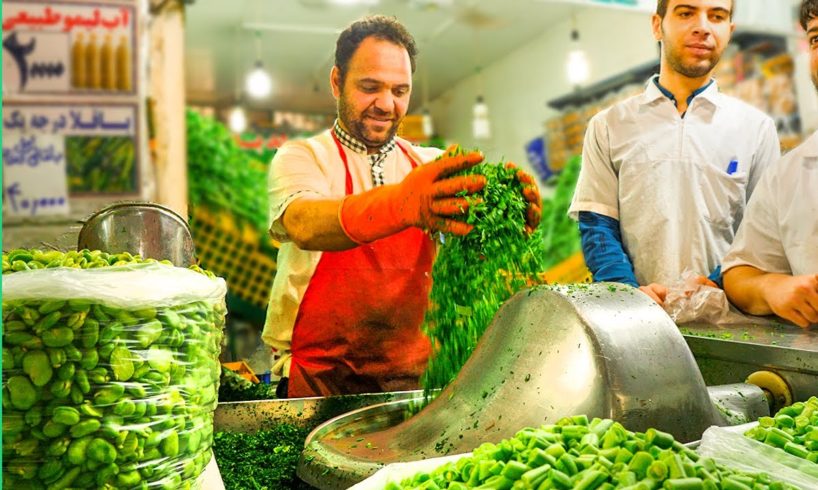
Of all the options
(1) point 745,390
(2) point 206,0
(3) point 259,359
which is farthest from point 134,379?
(2) point 206,0

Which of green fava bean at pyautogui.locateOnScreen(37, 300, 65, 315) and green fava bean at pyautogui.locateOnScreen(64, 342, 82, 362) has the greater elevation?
green fava bean at pyautogui.locateOnScreen(37, 300, 65, 315)

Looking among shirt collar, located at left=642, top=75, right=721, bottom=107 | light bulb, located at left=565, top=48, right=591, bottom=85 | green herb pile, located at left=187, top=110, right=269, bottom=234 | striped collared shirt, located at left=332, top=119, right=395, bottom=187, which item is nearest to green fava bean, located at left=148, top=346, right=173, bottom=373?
striped collared shirt, located at left=332, top=119, right=395, bottom=187

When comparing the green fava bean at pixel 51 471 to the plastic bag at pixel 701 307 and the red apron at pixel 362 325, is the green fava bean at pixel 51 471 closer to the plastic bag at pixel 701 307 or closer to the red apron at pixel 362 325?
the red apron at pixel 362 325

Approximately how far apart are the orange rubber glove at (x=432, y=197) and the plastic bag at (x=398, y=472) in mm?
691

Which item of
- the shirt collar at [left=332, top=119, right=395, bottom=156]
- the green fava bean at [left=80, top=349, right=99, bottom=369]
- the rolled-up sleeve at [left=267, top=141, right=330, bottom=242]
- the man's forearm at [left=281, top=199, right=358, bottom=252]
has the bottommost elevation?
the green fava bean at [left=80, top=349, right=99, bottom=369]

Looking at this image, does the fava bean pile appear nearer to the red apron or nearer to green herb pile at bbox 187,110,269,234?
the red apron

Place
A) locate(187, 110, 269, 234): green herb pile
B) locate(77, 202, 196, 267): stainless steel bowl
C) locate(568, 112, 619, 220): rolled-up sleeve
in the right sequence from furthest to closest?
locate(187, 110, 269, 234): green herb pile, locate(568, 112, 619, 220): rolled-up sleeve, locate(77, 202, 196, 267): stainless steel bowl

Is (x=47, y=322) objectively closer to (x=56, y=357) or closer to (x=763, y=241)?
(x=56, y=357)

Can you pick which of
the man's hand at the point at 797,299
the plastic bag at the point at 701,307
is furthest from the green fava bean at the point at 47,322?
the man's hand at the point at 797,299

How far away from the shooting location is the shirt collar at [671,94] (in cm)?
288

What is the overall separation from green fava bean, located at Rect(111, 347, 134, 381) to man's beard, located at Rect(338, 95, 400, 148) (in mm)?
1504

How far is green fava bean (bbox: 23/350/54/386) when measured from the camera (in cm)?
94

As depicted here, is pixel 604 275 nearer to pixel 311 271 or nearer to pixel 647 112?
pixel 647 112

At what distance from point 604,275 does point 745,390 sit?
1163mm
